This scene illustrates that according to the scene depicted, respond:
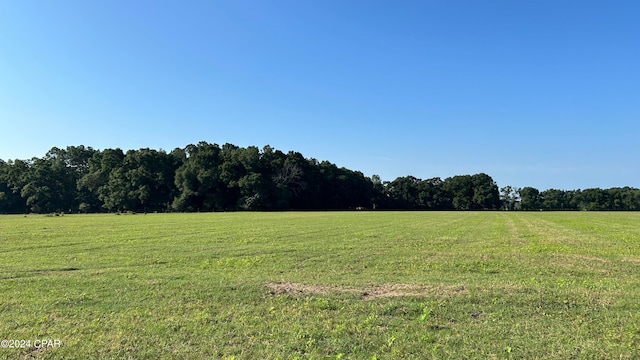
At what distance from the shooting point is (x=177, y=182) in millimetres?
94688

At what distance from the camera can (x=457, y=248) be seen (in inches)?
752

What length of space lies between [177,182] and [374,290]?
9243 cm

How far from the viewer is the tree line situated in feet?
311

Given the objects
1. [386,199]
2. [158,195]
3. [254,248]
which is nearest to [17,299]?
[254,248]

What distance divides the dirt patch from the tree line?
8448 cm

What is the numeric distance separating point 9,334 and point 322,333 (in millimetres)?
5542

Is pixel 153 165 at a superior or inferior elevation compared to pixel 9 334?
superior

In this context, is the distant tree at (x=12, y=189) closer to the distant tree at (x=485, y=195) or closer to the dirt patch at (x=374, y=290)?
the dirt patch at (x=374, y=290)

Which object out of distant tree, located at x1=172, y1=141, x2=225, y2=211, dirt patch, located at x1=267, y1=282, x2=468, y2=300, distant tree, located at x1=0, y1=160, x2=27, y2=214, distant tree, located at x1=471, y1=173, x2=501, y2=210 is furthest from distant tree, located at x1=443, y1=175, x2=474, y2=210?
dirt patch, located at x1=267, y1=282, x2=468, y2=300

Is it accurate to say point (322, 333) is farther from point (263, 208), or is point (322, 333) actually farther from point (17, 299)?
point (263, 208)

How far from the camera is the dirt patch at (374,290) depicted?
944 cm

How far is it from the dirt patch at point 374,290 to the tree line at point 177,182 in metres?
84.5

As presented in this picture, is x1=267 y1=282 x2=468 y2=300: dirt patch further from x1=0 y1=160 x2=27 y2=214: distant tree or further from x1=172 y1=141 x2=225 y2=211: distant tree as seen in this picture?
x1=0 y1=160 x2=27 y2=214: distant tree

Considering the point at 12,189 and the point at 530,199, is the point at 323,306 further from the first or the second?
the point at 530,199
